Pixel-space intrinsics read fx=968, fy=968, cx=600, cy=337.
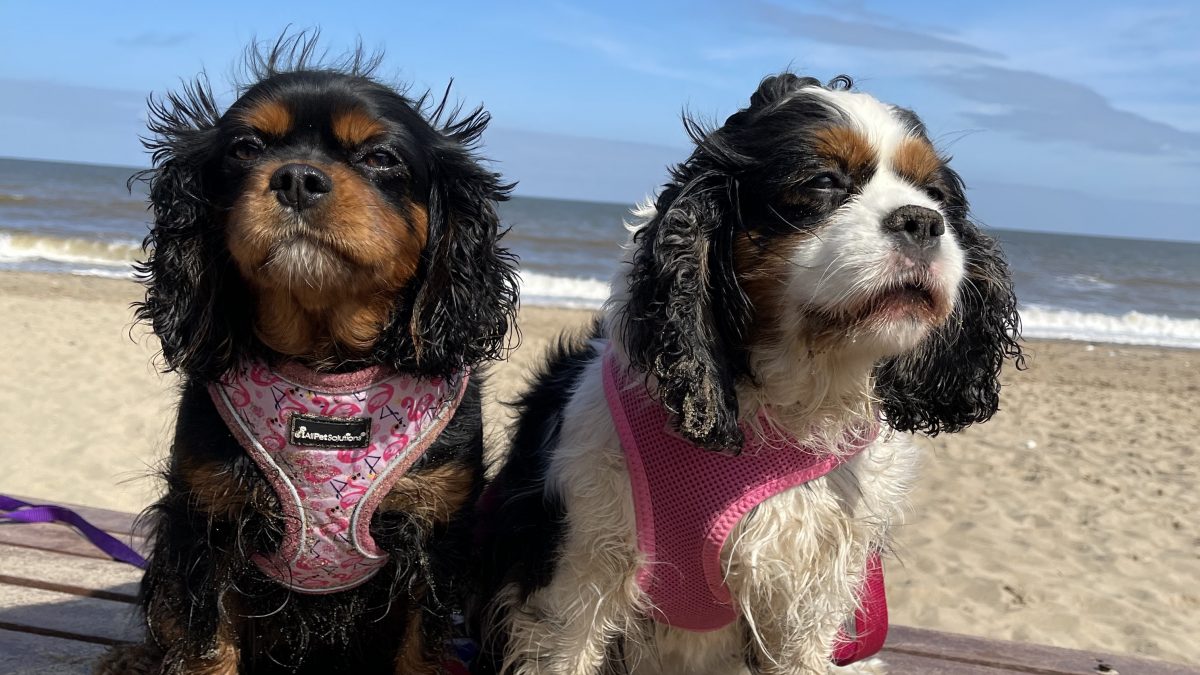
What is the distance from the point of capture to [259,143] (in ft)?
8.12

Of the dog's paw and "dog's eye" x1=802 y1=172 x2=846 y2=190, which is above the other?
"dog's eye" x1=802 y1=172 x2=846 y2=190

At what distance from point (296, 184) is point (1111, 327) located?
1941 cm

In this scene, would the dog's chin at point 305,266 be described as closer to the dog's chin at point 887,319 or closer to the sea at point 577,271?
the dog's chin at point 887,319

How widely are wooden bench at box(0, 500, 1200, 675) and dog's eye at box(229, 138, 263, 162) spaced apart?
58.6 inches

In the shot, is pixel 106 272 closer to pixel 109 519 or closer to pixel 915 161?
pixel 109 519

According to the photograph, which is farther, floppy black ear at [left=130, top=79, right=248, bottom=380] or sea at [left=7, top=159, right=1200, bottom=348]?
sea at [left=7, top=159, right=1200, bottom=348]

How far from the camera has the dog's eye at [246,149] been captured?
2.47 metres

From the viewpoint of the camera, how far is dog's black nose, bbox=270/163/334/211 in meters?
2.28

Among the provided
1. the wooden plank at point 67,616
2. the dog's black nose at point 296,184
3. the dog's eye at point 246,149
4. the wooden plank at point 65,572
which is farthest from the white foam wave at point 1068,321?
the dog's black nose at point 296,184

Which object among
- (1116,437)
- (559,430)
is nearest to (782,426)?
(559,430)

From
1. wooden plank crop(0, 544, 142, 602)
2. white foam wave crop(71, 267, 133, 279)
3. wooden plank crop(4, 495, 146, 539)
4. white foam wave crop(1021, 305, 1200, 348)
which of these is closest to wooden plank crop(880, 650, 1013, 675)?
wooden plank crop(0, 544, 142, 602)

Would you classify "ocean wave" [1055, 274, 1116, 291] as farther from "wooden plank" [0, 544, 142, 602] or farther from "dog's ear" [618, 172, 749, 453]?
"wooden plank" [0, 544, 142, 602]

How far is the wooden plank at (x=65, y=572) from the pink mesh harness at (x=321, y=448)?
116 cm

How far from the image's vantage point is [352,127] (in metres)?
2.47
